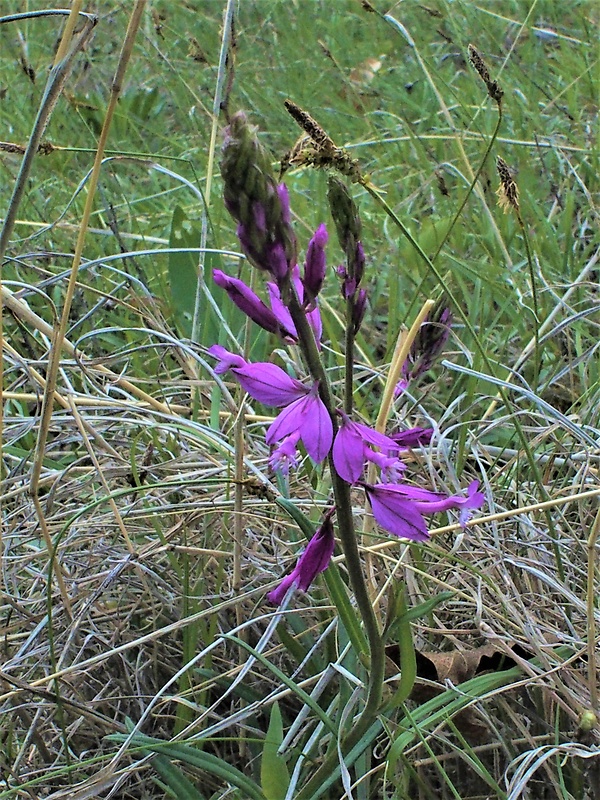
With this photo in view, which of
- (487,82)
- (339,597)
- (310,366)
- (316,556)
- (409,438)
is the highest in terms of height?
(487,82)

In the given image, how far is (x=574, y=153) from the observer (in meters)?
2.58

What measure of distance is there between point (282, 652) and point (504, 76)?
2.54 m

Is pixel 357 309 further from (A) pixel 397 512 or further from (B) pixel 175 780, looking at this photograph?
(B) pixel 175 780

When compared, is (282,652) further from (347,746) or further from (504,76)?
(504,76)

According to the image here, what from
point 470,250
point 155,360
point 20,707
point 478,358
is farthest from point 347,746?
point 470,250

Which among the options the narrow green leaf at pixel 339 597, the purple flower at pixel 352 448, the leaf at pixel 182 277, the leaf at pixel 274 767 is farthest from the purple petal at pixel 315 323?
the leaf at pixel 182 277

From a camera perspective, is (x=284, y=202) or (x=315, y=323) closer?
(x=284, y=202)

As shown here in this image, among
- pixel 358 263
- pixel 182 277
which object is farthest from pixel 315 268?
pixel 182 277

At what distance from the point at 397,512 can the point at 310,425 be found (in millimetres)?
159

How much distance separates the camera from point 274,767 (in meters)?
1.02

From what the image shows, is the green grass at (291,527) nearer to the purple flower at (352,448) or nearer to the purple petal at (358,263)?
the purple flower at (352,448)

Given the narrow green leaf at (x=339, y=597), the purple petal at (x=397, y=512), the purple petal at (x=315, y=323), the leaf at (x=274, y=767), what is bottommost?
the leaf at (x=274, y=767)

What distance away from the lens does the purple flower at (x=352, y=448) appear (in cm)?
79

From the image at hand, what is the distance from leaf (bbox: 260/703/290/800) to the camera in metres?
1.02
